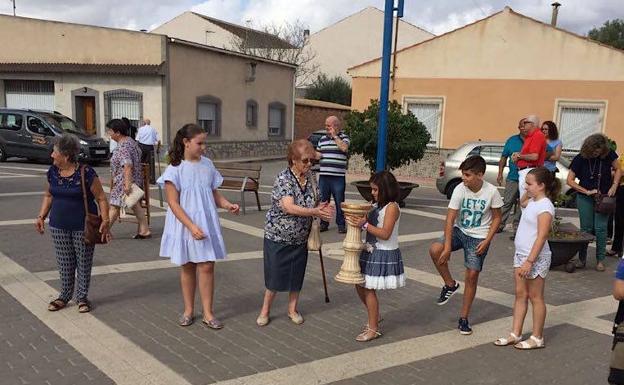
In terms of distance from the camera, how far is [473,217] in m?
4.24

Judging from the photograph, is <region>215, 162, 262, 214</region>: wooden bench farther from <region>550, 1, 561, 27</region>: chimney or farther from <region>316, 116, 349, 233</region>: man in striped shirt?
<region>550, 1, 561, 27</region>: chimney

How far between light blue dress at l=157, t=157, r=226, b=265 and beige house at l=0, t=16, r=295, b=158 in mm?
16723

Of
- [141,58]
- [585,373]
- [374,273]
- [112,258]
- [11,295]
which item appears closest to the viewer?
[585,373]

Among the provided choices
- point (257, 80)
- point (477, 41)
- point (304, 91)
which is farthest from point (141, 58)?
point (304, 91)

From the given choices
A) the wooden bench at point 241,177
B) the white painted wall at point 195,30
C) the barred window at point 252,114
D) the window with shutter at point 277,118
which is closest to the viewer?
the wooden bench at point 241,177

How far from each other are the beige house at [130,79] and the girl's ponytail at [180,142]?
16.7 metres

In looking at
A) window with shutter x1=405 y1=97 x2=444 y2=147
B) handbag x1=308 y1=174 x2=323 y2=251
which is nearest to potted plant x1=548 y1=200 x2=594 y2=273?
handbag x1=308 y1=174 x2=323 y2=251

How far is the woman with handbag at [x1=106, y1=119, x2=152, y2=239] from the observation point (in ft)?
22.2

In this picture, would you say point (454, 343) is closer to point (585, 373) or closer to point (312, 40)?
point (585, 373)

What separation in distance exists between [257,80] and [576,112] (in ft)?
45.7

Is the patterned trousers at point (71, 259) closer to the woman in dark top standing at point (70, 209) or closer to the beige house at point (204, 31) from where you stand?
the woman in dark top standing at point (70, 209)

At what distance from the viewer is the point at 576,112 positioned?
17.1 m

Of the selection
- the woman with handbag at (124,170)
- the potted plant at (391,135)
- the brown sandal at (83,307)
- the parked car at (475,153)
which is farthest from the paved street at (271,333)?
the parked car at (475,153)

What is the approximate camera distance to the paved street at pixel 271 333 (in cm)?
364
